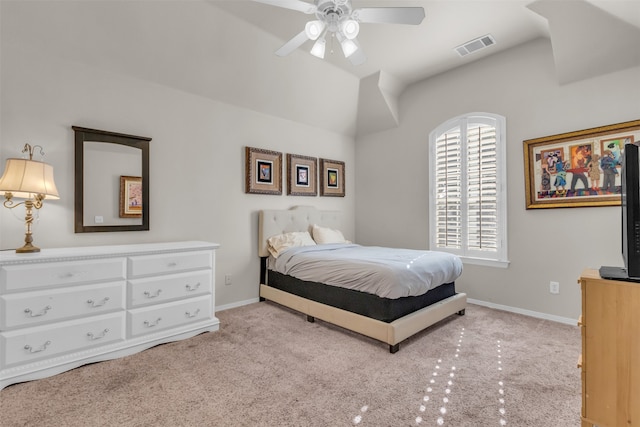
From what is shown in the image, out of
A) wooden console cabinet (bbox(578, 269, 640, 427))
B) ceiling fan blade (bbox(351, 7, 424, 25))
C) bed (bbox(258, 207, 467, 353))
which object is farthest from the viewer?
bed (bbox(258, 207, 467, 353))

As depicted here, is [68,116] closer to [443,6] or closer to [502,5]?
[443,6]

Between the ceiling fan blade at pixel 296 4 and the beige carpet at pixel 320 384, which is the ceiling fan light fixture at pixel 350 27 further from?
the beige carpet at pixel 320 384

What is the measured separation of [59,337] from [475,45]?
15.6 feet

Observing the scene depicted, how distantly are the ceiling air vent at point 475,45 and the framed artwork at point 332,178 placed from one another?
226 cm

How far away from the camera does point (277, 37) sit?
3.42 metres

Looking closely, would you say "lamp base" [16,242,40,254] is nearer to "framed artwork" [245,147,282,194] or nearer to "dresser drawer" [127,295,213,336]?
"dresser drawer" [127,295,213,336]

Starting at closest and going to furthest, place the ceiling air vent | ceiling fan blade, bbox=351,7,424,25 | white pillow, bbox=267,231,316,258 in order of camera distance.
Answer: ceiling fan blade, bbox=351,7,424,25 → the ceiling air vent → white pillow, bbox=267,231,316,258

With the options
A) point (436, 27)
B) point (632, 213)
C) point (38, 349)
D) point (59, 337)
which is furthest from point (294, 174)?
point (632, 213)

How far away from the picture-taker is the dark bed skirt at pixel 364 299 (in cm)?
267

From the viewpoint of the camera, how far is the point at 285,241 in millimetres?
3998

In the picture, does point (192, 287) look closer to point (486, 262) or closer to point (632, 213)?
point (632, 213)

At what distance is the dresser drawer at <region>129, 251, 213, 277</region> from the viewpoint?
262 centimetres

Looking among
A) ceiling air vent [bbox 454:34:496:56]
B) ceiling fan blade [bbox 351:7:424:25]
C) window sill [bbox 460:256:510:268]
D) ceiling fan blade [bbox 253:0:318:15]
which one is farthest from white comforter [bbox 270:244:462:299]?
ceiling air vent [bbox 454:34:496:56]

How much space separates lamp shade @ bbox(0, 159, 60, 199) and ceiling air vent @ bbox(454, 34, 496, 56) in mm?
4190
